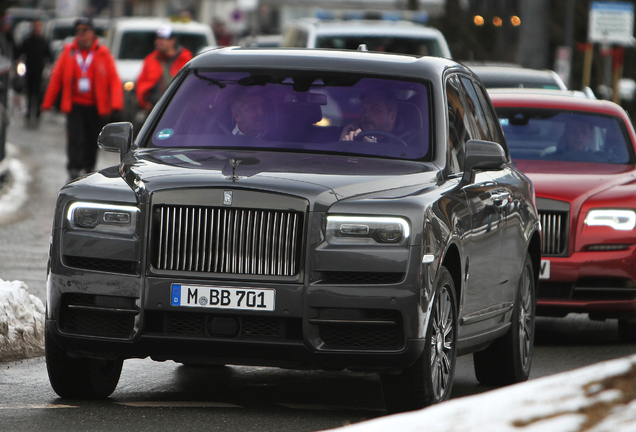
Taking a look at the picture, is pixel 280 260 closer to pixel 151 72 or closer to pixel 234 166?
pixel 234 166

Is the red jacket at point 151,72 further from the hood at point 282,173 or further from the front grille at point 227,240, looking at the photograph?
the front grille at point 227,240

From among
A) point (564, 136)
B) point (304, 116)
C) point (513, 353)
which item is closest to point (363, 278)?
point (304, 116)

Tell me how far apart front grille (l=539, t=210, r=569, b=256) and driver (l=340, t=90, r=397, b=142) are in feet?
9.22

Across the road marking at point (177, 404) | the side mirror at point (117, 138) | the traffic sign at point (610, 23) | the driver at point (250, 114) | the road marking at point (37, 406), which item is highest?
the driver at point (250, 114)

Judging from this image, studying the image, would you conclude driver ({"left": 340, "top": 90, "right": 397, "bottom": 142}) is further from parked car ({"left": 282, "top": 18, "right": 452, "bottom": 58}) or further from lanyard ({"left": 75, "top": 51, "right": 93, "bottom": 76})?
parked car ({"left": 282, "top": 18, "right": 452, "bottom": 58})

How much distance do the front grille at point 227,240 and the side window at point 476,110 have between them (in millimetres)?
2121

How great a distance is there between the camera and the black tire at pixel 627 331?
10562mm

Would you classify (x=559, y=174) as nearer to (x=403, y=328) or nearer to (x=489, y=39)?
(x=403, y=328)

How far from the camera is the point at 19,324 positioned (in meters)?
8.71

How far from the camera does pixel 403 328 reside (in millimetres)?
6562

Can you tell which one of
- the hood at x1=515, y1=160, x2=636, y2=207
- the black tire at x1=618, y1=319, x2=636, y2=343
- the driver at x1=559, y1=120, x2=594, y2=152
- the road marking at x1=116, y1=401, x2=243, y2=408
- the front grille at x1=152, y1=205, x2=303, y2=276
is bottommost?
the black tire at x1=618, y1=319, x2=636, y2=343

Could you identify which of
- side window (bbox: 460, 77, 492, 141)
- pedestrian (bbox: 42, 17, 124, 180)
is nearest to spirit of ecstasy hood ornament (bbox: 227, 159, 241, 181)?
side window (bbox: 460, 77, 492, 141)

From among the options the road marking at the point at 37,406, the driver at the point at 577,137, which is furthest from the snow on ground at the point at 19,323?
the driver at the point at 577,137

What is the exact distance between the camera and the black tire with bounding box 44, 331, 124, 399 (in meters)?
7.04
